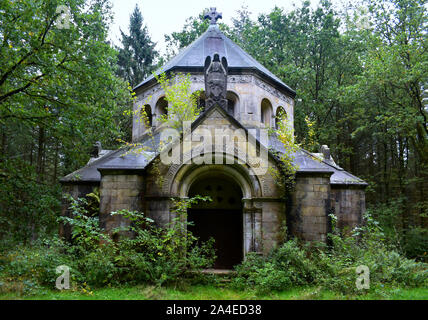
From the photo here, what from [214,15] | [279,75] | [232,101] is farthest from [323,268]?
[279,75]

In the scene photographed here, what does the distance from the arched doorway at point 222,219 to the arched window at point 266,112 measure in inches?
162

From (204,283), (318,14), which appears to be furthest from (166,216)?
(318,14)

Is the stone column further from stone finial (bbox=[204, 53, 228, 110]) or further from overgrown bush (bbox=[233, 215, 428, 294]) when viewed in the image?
stone finial (bbox=[204, 53, 228, 110])

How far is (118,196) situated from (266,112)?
27.6 feet

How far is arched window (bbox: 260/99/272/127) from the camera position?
15172 mm

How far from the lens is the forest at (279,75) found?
30.9 feet

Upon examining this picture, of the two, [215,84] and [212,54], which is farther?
[212,54]

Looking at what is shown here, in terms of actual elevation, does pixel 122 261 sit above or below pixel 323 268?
above

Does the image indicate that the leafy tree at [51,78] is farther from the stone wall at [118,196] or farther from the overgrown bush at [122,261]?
the overgrown bush at [122,261]

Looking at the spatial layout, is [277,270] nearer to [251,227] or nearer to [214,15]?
[251,227]

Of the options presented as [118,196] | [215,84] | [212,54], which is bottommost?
[118,196]

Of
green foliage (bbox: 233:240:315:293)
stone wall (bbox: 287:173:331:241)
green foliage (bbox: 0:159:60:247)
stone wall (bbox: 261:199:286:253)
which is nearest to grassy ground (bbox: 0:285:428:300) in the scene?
green foliage (bbox: 233:240:315:293)

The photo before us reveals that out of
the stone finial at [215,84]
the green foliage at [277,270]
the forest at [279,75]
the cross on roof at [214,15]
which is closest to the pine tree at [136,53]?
the forest at [279,75]

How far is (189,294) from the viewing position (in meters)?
7.34
